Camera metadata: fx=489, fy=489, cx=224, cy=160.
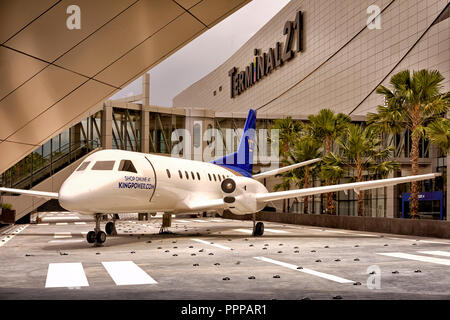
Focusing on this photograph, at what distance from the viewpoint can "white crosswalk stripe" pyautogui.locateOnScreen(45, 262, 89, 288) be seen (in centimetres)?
759

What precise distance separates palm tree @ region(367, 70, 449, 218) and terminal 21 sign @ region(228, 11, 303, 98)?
39722 mm

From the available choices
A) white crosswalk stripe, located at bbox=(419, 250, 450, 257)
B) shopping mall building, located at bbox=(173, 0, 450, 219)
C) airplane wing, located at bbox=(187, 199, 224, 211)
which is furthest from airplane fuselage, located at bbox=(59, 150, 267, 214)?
shopping mall building, located at bbox=(173, 0, 450, 219)

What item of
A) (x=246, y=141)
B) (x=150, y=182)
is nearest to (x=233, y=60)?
(x=246, y=141)

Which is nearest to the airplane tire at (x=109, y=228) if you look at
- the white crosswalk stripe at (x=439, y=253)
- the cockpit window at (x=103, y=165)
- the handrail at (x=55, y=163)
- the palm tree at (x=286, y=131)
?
the cockpit window at (x=103, y=165)

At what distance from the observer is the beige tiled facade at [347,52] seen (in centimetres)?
4216

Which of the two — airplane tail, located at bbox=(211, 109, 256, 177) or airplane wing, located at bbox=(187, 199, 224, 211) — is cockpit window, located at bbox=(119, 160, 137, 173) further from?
airplane tail, located at bbox=(211, 109, 256, 177)

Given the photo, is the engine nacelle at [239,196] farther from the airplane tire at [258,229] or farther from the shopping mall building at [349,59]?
the shopping mall building at [349,59]

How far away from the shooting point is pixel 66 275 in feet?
28.2

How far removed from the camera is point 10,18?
5348mm

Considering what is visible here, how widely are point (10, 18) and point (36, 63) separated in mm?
1422

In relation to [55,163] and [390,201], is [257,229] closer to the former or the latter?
[55,163]

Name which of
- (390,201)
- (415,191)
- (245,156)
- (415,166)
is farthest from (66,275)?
(390,201)

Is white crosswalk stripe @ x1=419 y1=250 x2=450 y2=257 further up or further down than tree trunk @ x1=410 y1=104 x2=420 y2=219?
further down

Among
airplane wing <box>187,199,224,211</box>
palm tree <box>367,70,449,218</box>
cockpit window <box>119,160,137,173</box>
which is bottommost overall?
airplane wing <box>187,199,224,211</box>
